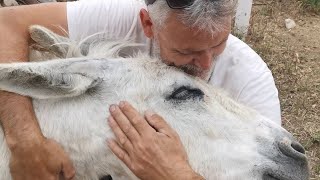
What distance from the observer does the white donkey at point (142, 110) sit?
8.72ft

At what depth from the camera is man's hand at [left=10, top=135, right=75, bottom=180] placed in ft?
8.54

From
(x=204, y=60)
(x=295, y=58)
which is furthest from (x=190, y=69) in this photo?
(x=295, y=58)

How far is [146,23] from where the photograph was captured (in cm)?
303

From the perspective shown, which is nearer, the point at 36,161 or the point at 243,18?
the point at 36,161

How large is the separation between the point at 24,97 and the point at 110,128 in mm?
375

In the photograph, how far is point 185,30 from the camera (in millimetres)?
2758

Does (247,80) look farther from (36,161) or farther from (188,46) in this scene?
(36,161)

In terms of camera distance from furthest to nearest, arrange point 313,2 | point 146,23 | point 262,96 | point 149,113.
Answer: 1. point 313,2
2. point 262,96
3. point 146,23
4. point 149,113

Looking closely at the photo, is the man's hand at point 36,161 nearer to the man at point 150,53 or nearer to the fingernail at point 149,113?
the man at point 150,53

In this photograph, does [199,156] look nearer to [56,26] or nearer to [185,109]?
[185,109]

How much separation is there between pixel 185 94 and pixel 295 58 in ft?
13.2

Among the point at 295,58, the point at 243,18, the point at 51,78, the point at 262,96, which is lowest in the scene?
the point at 295,58

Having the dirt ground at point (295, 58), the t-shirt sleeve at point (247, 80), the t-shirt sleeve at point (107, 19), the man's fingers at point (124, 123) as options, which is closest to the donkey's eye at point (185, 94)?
the man's fingers at point (124, 123)

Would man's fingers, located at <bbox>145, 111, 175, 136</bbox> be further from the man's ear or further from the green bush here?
the green bush
